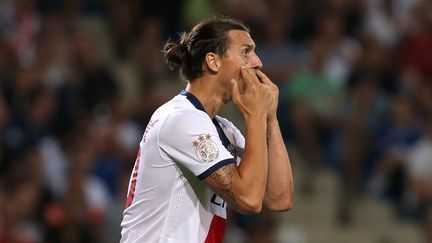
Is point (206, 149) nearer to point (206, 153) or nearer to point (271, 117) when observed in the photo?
point (206, 153)

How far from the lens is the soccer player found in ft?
15.2

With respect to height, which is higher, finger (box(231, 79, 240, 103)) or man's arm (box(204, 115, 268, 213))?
finger (box(231, 79, 240, 103))

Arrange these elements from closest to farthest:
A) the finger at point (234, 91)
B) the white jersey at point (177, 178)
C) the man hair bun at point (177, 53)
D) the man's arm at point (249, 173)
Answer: the man's arm at point (249, 173) < the white jersey at point (177, 178) < the finger at point (234, 91) < the man hair bun at point (177, 53)

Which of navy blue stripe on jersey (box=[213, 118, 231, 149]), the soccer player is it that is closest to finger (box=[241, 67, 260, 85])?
the soccer player

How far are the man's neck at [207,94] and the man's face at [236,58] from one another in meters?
0.06

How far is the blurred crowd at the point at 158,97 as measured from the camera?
30.7 ft

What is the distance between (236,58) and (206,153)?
0.51 metres

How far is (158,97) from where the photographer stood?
1071cm

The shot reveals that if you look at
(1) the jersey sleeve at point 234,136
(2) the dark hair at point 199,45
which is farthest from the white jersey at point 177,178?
(1) the jersey sleeve at point 234,136

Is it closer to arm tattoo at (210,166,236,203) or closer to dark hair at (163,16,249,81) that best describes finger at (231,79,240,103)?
dark hair at (163,16,249,81)

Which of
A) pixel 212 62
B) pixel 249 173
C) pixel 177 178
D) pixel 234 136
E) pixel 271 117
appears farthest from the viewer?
pixel 234 136

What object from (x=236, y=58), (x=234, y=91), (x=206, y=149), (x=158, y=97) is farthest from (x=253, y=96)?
(x=158, y=97)

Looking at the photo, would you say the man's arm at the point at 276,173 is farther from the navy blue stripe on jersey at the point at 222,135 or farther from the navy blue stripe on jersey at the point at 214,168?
the navy blue stripe on jersey at the point at 214,168

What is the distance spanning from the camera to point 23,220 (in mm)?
8969
